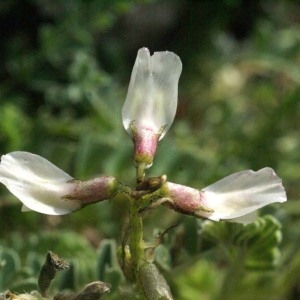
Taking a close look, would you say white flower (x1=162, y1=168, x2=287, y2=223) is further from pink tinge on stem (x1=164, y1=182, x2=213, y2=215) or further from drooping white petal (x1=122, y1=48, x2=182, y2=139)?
drooping white petal (x1=122, y1=48, x2=182, y2=139)

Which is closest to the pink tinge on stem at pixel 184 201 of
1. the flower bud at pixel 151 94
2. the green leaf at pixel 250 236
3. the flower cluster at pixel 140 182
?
the flower cluster at pixel 140 182

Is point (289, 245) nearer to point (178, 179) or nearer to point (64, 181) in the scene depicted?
point (178, 179)

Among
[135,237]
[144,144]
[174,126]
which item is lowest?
[135,237]

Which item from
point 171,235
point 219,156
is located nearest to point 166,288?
point 171,235

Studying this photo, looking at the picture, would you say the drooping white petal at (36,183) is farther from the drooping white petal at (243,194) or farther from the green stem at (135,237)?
the drooping white petal at (243,194)

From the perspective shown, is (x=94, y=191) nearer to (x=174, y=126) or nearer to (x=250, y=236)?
(x=250, y=236)

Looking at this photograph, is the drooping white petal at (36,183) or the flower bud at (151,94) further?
the flower bud at (151,94)

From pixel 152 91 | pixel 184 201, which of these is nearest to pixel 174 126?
pixel 152 91
